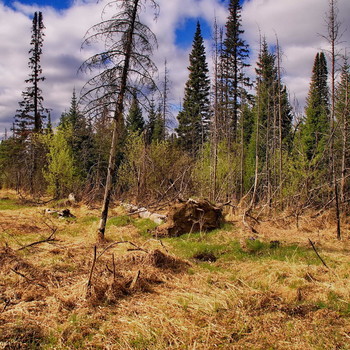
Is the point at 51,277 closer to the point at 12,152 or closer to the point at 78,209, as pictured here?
the point at 78,209

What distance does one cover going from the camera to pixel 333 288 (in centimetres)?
471

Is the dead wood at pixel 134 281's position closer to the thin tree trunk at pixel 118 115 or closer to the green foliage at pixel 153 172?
the thin tree trunk at pixel 118 115

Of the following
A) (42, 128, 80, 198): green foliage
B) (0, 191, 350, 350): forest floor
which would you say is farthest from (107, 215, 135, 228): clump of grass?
(42, 128, 80, 198): green foliage

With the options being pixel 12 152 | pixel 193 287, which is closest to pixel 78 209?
pixel 193 287

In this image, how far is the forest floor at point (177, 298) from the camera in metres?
3.27

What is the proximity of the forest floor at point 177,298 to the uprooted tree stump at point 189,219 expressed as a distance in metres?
1.84

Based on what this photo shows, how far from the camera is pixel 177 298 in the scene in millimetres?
4461

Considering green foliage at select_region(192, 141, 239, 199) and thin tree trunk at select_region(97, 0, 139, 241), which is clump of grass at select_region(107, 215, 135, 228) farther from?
green foliage at select_region(192, 141, 239, 199)

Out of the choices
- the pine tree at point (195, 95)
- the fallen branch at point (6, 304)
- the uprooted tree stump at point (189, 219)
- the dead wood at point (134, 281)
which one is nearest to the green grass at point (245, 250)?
the uprooted tree stump at point (189, 219)

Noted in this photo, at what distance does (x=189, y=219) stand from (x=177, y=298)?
5240 mm

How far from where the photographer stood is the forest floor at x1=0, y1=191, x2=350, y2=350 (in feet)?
10.7

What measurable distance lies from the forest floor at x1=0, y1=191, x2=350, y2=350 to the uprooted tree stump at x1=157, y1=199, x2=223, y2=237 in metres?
1.84

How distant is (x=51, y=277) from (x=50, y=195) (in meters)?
18.8

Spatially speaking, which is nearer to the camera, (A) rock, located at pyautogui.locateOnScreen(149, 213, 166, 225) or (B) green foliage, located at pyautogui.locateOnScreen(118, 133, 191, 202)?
(A) rock, located at pyautogui.locateOnScreen(149, 213, 166, 225)
